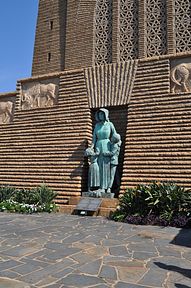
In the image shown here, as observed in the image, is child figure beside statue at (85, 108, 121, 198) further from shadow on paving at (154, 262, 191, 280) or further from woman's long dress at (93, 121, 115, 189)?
shadow on paving at (154, 262, 191, 280)

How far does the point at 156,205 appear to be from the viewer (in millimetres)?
8094

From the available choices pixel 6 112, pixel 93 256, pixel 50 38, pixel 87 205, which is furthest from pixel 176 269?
pixel 50 38

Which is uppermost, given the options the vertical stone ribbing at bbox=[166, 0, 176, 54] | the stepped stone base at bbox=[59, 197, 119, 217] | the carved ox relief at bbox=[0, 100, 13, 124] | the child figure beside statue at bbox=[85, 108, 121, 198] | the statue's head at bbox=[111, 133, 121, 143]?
the vertical stone ribbing at bbox=[166, 0, 176, 54]

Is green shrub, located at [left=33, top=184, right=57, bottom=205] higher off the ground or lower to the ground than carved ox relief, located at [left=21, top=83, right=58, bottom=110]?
lower

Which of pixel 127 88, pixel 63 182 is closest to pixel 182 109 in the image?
pixel 127 88

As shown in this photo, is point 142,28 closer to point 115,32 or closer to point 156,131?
point 115,32

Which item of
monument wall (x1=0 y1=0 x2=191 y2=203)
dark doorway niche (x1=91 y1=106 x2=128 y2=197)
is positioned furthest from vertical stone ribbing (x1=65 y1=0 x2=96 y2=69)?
dark doorway niche (x1=91 y1=106 x2=128 y2=197)

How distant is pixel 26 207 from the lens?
9.66 meters

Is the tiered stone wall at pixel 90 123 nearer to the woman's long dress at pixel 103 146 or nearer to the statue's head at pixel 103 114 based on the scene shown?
the woman's long dress at pixel 103 146

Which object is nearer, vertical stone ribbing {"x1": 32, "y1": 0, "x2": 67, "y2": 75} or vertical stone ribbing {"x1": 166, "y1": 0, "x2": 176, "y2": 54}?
vertical stone ribbing {"x1": 166, "y1": 0, "x2": 176, "y2": 54}

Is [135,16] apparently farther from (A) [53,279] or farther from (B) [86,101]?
(A) [53,279]

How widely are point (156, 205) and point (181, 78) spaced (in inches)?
165

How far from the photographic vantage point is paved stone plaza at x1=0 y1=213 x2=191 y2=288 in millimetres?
3820

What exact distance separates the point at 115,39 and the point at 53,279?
1292 cm
